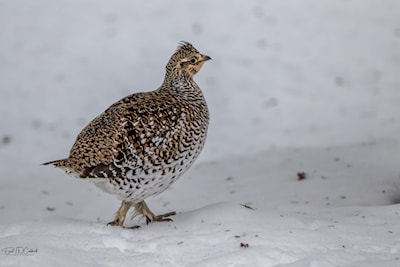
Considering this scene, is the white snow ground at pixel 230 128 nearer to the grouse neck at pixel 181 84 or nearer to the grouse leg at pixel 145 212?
the grouse leg at pixel 145 212

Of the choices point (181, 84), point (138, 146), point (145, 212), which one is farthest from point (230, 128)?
point (138, 146)

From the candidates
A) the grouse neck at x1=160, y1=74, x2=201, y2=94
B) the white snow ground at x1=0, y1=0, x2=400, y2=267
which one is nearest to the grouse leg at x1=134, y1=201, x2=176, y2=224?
the white snow ground at x1=0, y1=0, x2=400, y2=267

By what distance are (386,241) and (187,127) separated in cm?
164

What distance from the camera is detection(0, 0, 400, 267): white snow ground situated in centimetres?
459

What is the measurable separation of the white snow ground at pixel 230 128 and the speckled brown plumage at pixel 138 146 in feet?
1.15

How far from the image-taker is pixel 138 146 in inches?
194

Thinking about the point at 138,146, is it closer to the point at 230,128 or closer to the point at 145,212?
the point at 145,212

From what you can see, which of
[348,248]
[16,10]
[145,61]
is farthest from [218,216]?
[16,10]

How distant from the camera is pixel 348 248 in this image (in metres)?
4.47

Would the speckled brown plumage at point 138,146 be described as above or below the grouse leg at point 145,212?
above

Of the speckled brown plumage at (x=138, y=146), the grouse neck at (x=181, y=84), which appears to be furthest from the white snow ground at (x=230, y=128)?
the grouse neck at (x=181, y=84)

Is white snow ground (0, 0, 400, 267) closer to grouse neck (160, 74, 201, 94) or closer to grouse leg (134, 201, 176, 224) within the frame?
grouse leg (134, 201, 176, 224)

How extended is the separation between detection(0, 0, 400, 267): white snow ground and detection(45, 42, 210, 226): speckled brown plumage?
1.15ft

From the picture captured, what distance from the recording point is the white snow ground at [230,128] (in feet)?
15.0
